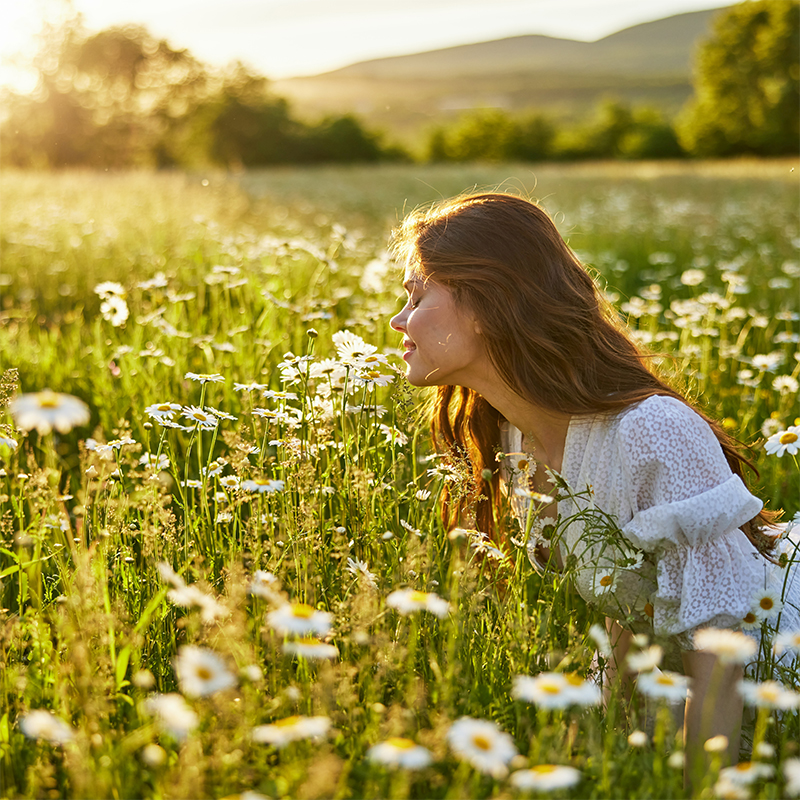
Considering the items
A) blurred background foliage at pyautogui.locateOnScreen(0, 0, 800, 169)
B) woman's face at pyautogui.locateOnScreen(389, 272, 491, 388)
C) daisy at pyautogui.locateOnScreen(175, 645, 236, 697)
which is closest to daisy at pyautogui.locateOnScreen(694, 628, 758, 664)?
daisy at pyautogui.locateOnScreen(175, 645, 236, 697)

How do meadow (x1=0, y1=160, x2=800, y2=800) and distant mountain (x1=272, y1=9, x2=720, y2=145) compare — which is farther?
distant mountain (x1=272, y1=9, x2=720, y2=145)

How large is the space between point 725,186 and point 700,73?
41.9 metres

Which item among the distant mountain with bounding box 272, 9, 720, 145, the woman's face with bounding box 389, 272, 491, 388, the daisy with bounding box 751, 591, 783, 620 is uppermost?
the distant mountain with bounding box 272, 9, 720, 145

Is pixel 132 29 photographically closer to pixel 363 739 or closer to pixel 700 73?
pixel 700 73

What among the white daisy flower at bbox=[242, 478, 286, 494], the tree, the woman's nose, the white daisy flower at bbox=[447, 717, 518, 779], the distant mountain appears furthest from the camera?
the distant mountain

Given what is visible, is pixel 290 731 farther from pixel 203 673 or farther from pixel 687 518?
pixel 687 518

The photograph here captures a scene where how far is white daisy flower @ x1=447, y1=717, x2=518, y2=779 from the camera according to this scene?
102 centimetres

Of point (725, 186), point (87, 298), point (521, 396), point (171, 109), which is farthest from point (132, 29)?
point (521, 396)

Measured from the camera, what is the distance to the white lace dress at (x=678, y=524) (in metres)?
1.99

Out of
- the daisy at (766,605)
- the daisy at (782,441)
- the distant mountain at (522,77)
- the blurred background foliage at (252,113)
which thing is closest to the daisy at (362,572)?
the daisy at (766,605)

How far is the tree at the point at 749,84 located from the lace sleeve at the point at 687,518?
50.1 meters

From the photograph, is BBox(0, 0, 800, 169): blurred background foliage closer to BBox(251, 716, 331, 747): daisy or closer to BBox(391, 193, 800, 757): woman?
BBox(391, 193, 800, 757): woman

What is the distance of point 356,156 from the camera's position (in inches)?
2035

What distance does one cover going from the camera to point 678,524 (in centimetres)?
201
